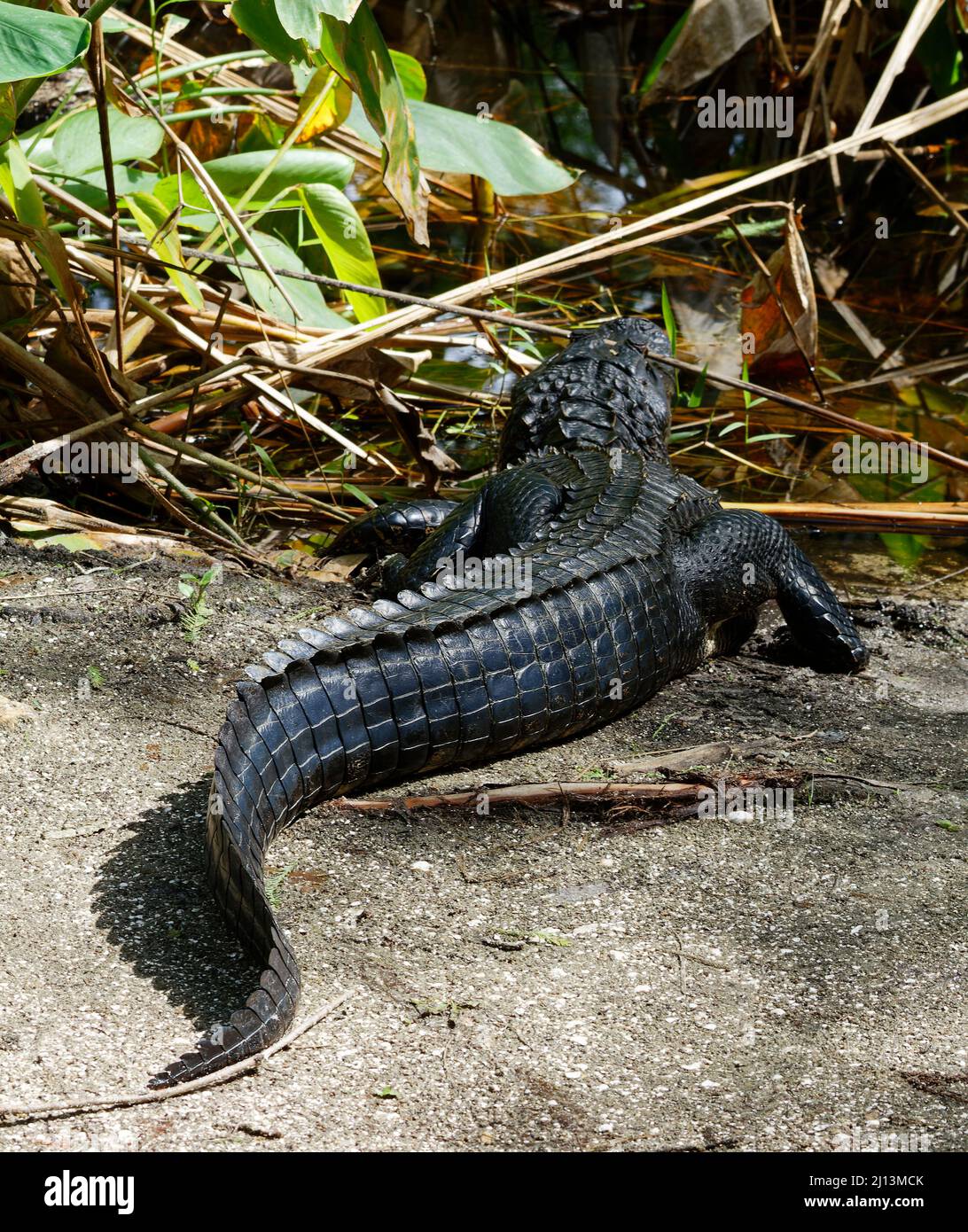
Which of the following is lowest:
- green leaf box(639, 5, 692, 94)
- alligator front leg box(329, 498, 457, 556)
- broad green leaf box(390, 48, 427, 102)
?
alligator front leg box(329, 498, 457, 556)

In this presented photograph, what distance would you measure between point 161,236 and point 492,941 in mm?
2501

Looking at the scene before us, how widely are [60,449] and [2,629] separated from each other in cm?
94

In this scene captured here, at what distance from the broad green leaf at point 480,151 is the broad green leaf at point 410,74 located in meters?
0.07

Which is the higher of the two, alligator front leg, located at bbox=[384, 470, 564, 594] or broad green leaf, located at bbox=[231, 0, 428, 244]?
broad green leaf, located at bbox=[231, 0, 428, 244]

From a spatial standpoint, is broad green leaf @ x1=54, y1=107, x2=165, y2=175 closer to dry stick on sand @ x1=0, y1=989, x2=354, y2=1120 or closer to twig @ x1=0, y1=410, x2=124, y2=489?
twig @ x1=0, y1=410, x2=124, y2=489

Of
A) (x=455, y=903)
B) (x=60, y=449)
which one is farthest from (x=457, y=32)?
(x=455, y=903)

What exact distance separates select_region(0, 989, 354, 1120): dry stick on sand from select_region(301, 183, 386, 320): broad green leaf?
322 centimetres

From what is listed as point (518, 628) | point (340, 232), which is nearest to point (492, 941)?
point (518, 628)

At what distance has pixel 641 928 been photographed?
2.39m

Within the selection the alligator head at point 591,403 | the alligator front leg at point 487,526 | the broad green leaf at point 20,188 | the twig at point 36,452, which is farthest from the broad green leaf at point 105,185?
the alligator front leg at point 487,526

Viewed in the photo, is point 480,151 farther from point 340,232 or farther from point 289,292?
point 289,292

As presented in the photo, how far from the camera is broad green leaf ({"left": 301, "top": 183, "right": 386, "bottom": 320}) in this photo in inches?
179

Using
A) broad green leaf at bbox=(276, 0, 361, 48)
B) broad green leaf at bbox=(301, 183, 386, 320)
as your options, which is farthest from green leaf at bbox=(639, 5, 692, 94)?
broad green leaf at bbox=(276, 0, 361, 48)

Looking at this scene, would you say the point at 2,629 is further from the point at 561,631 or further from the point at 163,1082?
the point at 163,1082
